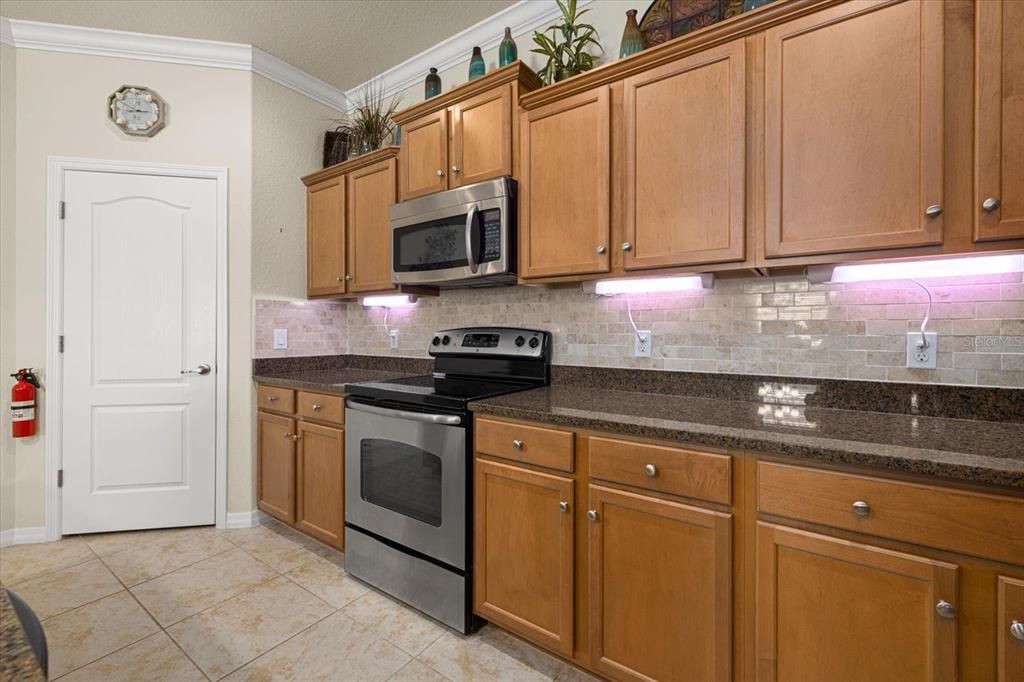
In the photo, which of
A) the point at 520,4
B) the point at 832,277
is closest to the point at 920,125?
the point at 832,277

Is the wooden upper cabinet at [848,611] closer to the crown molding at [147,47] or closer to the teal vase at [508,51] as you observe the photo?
the teal vase at [508,51]

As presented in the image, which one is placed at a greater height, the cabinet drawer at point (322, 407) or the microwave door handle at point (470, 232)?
the microwave door handle at point (470, 232)

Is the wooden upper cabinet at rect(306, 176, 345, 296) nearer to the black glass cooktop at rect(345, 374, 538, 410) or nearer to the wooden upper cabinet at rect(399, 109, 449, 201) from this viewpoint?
the wooden upper cabinet at rect(399, 109, 449, 201)

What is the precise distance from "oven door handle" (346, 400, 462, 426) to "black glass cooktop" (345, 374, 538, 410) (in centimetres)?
4

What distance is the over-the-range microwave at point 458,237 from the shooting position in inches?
81.1

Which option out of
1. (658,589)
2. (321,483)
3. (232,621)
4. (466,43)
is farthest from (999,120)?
(232,621)

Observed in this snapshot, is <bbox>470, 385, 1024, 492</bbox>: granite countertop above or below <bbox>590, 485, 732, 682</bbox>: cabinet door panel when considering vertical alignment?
above

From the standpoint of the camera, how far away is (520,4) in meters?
2.42

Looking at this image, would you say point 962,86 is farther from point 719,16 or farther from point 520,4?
point 520,4

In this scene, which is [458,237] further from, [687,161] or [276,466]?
[276,466]

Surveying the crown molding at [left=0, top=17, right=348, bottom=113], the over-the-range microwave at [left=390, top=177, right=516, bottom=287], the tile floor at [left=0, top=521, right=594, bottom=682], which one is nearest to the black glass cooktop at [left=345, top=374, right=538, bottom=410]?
the over-the-range microwave at [left=390, top=177, right=516, bottom=287]

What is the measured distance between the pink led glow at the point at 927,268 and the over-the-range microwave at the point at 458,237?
4.07 feet

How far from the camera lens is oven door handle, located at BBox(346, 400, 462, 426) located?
180 centimetres

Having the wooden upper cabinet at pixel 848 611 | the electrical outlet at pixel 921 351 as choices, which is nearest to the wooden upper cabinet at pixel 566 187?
the electrical outlet at pixel 921 351
